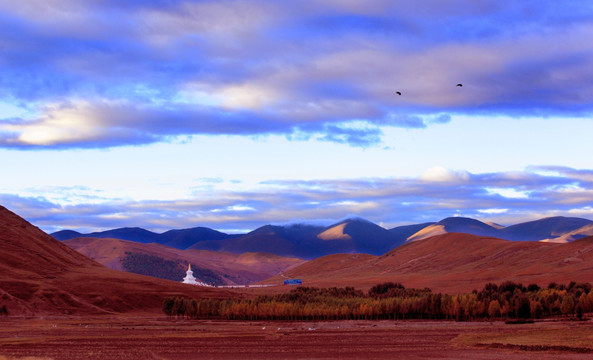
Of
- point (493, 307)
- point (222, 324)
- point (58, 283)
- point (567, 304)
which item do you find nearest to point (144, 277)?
point (58, 283)

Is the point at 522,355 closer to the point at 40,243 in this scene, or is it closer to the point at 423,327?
the point at 423,327

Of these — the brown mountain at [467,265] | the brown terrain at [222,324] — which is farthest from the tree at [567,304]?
the brown mountain at [467,265]

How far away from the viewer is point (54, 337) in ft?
194

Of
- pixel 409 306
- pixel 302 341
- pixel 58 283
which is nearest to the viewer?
pixel 302 341

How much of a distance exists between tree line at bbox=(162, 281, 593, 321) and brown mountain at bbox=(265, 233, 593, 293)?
2547 centimetres

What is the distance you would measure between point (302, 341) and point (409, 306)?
2835cm

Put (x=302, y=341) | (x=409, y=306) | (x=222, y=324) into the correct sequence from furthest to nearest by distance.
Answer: (x=409, y=306) → (x=222, y=324) → (x=302, y=341)

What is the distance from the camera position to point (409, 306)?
78875 mm

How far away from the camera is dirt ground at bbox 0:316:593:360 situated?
4412cm

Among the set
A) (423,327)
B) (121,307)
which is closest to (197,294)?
(121,307)

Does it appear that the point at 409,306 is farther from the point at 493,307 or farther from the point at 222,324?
the point at 222,324

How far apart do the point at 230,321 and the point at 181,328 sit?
11.6m

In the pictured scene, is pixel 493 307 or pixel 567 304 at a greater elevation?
pixel 567 304

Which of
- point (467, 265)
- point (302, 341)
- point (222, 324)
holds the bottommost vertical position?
point (302, 341)
